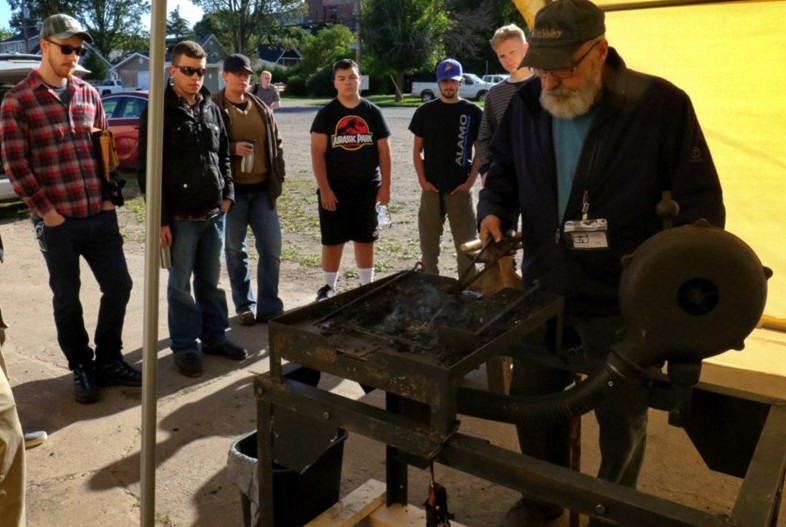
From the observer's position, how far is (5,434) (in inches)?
84.0

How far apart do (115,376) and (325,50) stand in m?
42.9

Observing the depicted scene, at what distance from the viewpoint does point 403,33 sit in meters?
41.0

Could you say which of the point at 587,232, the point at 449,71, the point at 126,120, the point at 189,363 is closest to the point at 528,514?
the point at 587,232

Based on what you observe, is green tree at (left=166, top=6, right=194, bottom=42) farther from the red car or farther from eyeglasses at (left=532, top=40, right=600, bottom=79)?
eyeglasses at (left=532, top=40, right=600, bottom=79)

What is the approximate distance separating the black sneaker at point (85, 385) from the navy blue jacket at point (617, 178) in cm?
260

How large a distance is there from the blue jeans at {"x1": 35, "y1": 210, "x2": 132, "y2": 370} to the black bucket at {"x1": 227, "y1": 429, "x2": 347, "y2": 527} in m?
1.82

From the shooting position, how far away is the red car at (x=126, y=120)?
10.6 metres

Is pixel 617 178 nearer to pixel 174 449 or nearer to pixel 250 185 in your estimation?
pixel 174 449

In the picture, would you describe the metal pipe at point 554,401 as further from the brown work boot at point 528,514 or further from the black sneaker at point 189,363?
the black sneaker at point 189,363

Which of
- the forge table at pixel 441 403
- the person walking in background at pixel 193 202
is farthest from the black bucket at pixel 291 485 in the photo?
the person walking in background at pixel 193 202

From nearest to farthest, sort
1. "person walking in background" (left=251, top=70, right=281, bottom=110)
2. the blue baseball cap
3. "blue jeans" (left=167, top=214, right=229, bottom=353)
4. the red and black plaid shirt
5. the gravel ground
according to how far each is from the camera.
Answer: the gravel ground < the red and black plaid shirt < "blue jeans" (left=167, top=214, right=229, bottom=353) < the blue baseball cap < "person walking in background" (left=251, top=70, right=281, bottom=110)

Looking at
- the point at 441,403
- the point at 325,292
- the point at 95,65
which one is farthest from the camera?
the point at 95,65

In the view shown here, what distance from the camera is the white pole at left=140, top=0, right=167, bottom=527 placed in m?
1.91

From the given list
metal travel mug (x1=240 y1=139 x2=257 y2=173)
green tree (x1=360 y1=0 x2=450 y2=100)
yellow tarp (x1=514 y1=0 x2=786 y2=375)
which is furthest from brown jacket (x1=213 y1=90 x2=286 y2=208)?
green tree (x1=360 y1=0 x2=450 y2=100)
